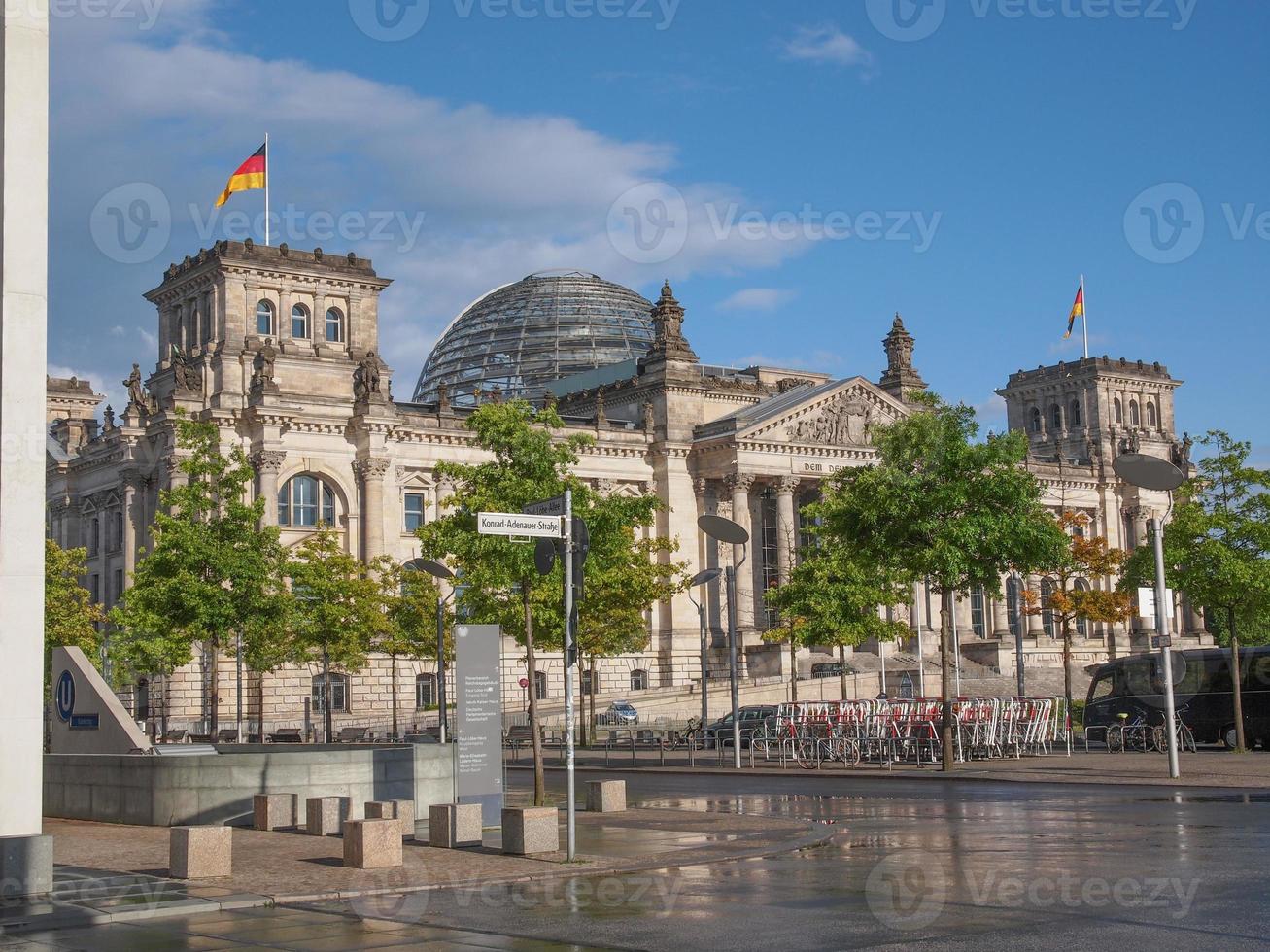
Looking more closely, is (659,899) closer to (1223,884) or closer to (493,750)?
(1223,884)

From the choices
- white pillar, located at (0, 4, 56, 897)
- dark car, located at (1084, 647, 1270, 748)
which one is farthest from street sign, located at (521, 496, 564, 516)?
dark car, located at (1084, 647, 1270, 748)

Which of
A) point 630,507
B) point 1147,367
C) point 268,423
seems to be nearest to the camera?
point 630,507

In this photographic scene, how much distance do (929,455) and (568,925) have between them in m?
28.0

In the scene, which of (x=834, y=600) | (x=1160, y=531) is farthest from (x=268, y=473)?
(x=1160, y=531)

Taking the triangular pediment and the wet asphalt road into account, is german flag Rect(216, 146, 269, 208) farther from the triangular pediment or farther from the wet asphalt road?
the wet asphalt road

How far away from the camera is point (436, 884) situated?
1825cm

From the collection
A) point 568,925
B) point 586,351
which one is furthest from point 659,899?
point 586,351

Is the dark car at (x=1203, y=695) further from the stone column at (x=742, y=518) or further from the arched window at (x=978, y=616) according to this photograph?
the arched window at (x=978, y=616)

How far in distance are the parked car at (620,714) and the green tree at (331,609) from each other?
12636mm

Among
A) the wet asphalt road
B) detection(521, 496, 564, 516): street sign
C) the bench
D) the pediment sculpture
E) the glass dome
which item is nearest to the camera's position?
the wet asphalt road

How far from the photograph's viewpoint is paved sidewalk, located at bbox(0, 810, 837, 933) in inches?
648

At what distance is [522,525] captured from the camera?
19922 millimetres

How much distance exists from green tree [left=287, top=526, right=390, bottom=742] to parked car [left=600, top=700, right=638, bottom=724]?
12636 mm

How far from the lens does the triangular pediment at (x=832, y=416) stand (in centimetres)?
8975
